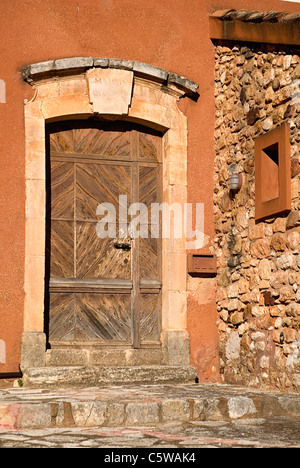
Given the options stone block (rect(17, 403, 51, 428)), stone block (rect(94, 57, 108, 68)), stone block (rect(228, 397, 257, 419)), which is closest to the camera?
stone block (rect(17, 403, 51, 428))

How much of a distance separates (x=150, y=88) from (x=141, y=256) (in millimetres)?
1712

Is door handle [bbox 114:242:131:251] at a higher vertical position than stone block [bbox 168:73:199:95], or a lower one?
lower

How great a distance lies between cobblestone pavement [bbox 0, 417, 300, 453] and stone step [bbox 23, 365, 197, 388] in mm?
1592

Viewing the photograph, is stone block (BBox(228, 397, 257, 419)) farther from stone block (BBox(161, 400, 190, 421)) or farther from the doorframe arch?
the doorframe arch

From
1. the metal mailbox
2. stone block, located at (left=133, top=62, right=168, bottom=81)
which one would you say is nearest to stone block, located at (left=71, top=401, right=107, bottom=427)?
the metal mailbox

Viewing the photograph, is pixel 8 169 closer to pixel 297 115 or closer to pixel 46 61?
pixel 46 61

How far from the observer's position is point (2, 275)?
7.23 metres

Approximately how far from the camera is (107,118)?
784 centimetres

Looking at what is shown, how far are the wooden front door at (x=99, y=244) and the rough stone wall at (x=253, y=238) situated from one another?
28.2 inches

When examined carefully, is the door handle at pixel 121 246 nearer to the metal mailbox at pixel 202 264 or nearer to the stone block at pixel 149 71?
the metal mailbox at pixel 202 264

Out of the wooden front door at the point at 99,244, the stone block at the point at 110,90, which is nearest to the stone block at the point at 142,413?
the wooden front door at the point at 99,244

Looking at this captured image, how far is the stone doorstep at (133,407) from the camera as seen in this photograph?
544 cm

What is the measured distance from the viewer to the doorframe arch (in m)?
7.31
